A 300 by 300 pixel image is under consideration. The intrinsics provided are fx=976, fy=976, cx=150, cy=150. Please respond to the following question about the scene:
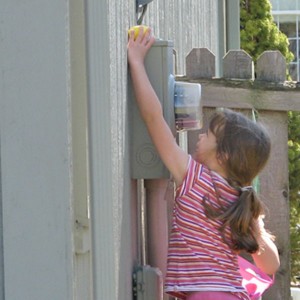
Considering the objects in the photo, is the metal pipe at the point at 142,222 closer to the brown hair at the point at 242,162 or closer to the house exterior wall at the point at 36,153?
the brown hair at the point at 242,162

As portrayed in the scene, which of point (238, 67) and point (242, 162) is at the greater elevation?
point (238, 67)

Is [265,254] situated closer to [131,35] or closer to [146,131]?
[146,131]

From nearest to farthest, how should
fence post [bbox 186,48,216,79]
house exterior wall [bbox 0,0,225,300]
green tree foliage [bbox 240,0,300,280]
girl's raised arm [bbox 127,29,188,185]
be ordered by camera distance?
house exterior wall [bbox 0,0,225,300], girl's raised arm [bbox 127,29,188,185], fence post [bbox 186,48,216,79], green tree foliage [bbox 240,0,300,280]

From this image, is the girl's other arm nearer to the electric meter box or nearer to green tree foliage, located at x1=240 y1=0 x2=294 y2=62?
the electric meter box

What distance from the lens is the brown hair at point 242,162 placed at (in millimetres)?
3457

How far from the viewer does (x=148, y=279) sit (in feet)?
11.0

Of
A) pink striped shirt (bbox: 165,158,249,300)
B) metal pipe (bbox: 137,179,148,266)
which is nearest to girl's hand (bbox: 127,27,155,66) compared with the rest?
pink striped shirt (bbox: 165,158,249,300)


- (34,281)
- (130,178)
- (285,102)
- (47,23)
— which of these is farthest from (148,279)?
(285,102)

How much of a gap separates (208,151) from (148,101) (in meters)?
0.46

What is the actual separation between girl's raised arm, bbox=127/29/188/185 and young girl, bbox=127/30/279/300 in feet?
0.07

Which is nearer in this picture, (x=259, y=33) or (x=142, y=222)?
(x=142, y=222)

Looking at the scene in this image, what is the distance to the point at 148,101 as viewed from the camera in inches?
126

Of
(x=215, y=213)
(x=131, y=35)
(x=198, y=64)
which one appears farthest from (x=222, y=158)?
(x=198, y=64)

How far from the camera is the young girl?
3420 millimetres
